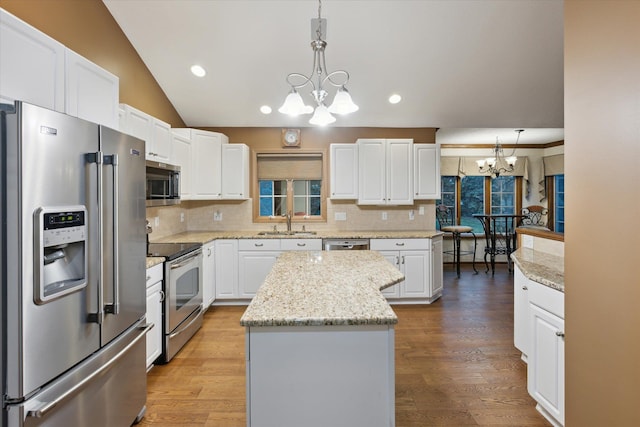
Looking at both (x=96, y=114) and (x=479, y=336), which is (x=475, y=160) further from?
(x=96, y=114)

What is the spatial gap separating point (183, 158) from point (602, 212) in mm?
3933

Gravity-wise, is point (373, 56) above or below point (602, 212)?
above

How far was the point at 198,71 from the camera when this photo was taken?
12.4 ft

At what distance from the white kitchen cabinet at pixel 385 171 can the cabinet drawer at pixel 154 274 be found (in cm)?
273

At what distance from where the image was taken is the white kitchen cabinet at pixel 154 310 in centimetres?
248

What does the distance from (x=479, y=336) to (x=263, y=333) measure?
→ 8.85 ft

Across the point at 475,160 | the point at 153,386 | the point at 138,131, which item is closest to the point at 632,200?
the point at 153,386

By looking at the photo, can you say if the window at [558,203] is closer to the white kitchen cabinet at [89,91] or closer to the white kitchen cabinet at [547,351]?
the white kitchen cabinet at [547,351]

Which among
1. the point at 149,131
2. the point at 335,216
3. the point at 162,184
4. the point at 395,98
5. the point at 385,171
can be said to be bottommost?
the point at 335,216

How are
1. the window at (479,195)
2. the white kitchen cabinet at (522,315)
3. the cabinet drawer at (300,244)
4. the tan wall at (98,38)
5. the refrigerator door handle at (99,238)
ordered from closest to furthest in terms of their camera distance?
1. the refrigerator door handle at (99,238)
2. the tan wall at (98,38)
3. the white kitchen cabinet at (522,315)
4. the cabinet drawer at (300,244)
5. the window at (479,195)

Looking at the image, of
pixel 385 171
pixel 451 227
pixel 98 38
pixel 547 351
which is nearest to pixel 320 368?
pixel 547 351

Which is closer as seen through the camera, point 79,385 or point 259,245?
point 79,385

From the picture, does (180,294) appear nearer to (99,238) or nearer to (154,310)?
(154,310)

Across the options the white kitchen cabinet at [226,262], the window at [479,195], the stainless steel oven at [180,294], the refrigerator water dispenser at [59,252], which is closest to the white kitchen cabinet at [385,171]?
the white kitchen cabinet at [226,262]
